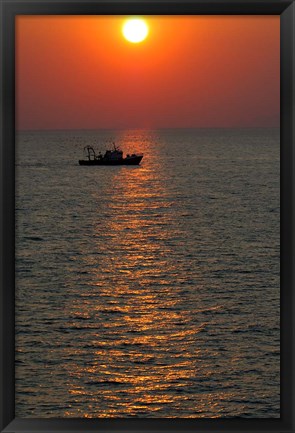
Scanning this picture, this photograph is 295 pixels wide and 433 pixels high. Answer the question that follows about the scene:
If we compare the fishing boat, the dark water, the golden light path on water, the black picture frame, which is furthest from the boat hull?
the black picture frame

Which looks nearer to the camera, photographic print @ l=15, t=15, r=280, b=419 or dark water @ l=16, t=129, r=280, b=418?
dark water @ l=16, t=129, r=280, b=418

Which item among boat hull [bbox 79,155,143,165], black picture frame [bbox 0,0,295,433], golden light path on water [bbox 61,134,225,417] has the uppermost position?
boat hull [bbox 79,155,143,165]

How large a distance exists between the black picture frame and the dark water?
6139 millimetres

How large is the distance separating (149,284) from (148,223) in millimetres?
3785

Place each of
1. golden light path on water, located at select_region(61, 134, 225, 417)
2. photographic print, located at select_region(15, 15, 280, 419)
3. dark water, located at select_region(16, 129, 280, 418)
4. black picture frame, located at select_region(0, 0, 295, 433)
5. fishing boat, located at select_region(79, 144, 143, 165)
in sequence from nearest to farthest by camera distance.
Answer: black picture frame, located at select_region(0, 0, 295, 433) → dark water, located at select_region(16, 129, 280, 418) → photographic print, located at select_region(15, 15, 280, 419) → golden light path on water, located at select_region(61, 134, 225, 417) → fishing boat, located at select_region(79, 144, 143, 165)

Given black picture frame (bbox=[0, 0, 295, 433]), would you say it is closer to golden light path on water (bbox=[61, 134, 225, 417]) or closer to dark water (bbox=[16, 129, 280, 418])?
dark water (bbox=[16, 129, 280, 418])

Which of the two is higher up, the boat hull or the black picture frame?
the boat hull

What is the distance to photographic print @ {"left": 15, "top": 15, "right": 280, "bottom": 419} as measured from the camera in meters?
14.1

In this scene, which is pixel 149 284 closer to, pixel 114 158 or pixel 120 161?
pixel 120 161
